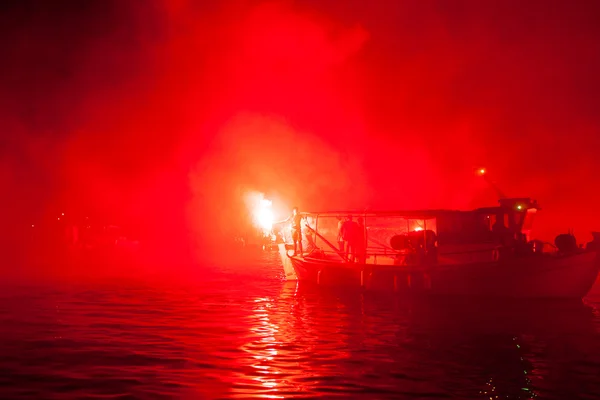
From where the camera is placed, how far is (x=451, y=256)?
27188mm

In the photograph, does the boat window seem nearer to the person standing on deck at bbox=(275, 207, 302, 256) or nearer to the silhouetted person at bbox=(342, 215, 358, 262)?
the silhouetted person at bbox=(342, 215, 358, 262)

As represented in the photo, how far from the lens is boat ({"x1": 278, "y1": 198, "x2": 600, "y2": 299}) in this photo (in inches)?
960

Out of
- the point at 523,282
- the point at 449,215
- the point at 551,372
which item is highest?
the point at 449,215

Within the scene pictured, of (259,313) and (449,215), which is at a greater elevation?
(449,215)

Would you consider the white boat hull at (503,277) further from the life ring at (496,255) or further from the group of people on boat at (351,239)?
the group of people on boat at (351,239)

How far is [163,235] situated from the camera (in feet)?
538

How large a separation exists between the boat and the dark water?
108cm

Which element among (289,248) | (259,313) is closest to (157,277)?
(289,248)

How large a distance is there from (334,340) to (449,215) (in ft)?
43.1

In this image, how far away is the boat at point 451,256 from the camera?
24375 mm

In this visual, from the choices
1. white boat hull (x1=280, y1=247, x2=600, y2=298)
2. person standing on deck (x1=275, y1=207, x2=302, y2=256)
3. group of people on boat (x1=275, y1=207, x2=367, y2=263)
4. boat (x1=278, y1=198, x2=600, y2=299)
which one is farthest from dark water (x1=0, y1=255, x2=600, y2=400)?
person standing on deck (x1=275, y1=207, x2=302, y2=256)

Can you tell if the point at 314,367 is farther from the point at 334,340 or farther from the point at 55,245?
the point at 55,245

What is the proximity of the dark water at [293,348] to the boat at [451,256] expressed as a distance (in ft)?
3.53

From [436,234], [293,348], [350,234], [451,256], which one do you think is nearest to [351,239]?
[350,234]
